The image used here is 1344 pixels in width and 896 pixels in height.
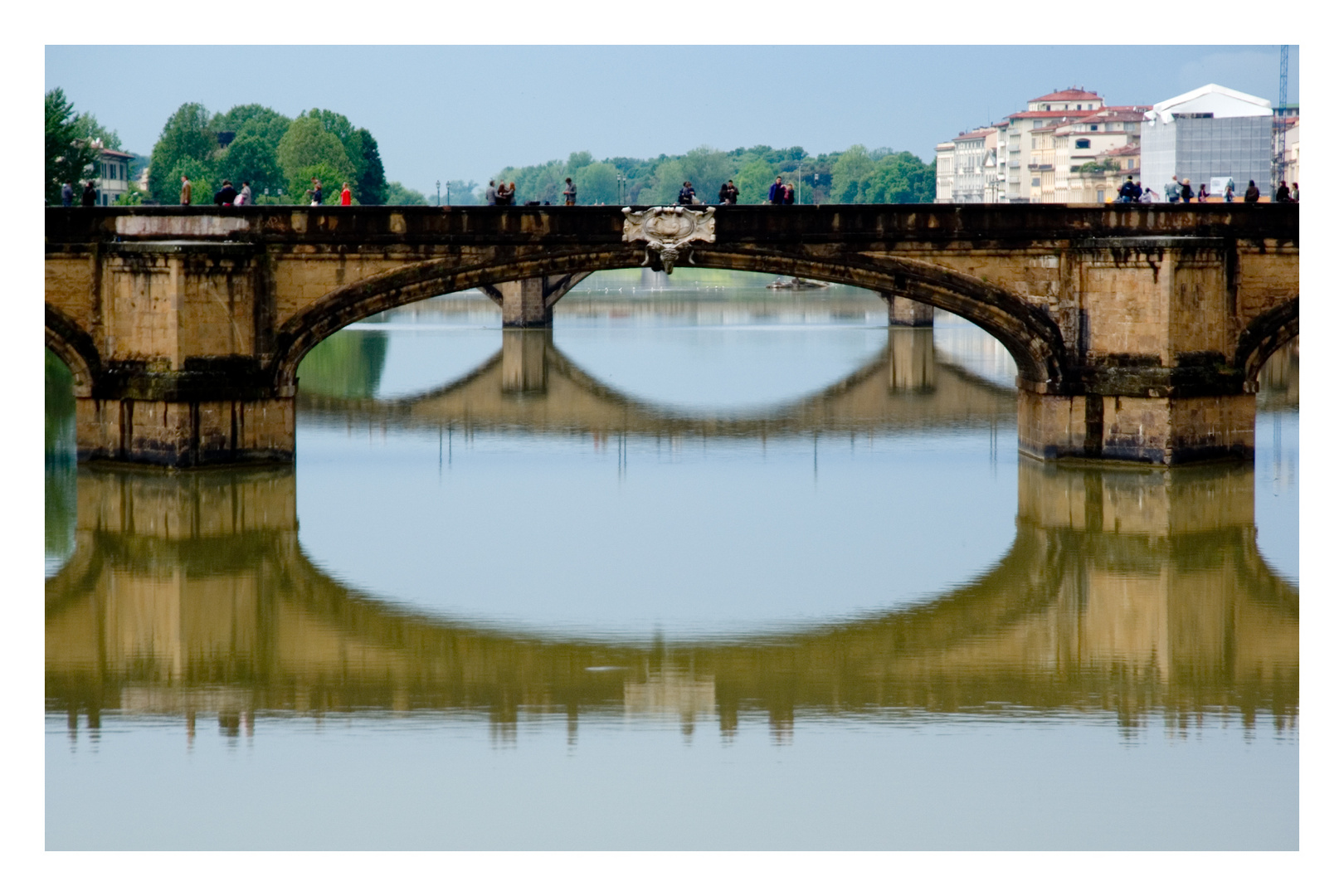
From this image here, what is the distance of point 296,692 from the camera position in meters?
14.8

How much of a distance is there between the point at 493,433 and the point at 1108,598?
1506cm

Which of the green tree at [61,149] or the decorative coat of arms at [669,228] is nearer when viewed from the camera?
the decorative coat of arms at [669,228]

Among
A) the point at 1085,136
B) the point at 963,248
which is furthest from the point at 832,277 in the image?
the point at 1085,136

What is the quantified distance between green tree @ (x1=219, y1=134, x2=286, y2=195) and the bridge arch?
5171 centimetres

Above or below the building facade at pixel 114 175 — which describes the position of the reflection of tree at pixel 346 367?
below

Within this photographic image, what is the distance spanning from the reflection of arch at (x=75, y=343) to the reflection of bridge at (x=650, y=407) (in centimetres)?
837

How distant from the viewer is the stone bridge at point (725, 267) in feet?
79.9

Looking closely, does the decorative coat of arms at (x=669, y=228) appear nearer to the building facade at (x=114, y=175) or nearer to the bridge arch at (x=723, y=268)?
the bridge arch at (x=723, y=268)

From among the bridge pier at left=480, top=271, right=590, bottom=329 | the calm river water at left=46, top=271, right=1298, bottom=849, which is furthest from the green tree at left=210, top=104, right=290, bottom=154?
the calm river water at left=46, top=271, right=1298, bottom=849

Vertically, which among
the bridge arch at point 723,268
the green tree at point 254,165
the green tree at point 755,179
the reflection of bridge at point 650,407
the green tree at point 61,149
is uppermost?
the green tree at point 755,179

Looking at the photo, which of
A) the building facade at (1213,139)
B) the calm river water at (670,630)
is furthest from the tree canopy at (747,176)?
the calm river water at (670,630)

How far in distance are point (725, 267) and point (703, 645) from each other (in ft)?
32.4

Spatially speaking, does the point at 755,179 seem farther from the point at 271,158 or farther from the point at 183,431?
the point at 183,431

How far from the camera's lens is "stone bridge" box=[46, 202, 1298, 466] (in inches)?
958
